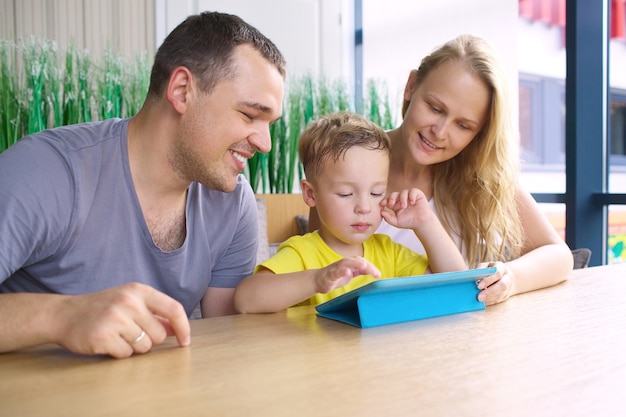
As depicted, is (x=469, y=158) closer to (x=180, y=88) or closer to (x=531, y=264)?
(x=531, y=264)

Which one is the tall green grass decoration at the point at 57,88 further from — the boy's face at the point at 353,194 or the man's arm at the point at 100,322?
the man's arm at the point at 100,322

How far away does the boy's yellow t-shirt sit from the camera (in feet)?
4.46

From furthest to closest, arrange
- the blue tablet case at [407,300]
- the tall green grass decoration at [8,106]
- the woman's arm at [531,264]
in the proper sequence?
the tall green grass decoration at [8,106], the woman's arm at [531,264], the blue tablet case at [407,300]

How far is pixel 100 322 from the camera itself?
0.77m

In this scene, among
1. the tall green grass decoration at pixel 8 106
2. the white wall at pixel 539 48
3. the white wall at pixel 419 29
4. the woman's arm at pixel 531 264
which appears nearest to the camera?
the woman's arm at pixel 531 264

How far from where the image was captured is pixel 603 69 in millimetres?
3523

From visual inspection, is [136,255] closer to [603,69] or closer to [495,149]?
[495,149]

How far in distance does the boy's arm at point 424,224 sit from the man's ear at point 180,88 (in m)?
0.52

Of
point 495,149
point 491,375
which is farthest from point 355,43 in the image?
point 491,375

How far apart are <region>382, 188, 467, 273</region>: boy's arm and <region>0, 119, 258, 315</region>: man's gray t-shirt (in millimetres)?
386

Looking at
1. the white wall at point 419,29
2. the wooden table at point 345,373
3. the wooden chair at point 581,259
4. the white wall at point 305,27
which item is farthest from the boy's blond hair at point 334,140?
the white wall at point 305,27

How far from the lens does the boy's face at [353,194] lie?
1398mm

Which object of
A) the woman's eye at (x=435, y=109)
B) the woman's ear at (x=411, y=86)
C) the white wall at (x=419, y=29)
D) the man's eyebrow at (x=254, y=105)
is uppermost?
the white wall at (x=419, y=29)

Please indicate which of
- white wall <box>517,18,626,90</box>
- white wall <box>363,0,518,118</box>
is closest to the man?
white wall <box>363,0,518,118</box>
